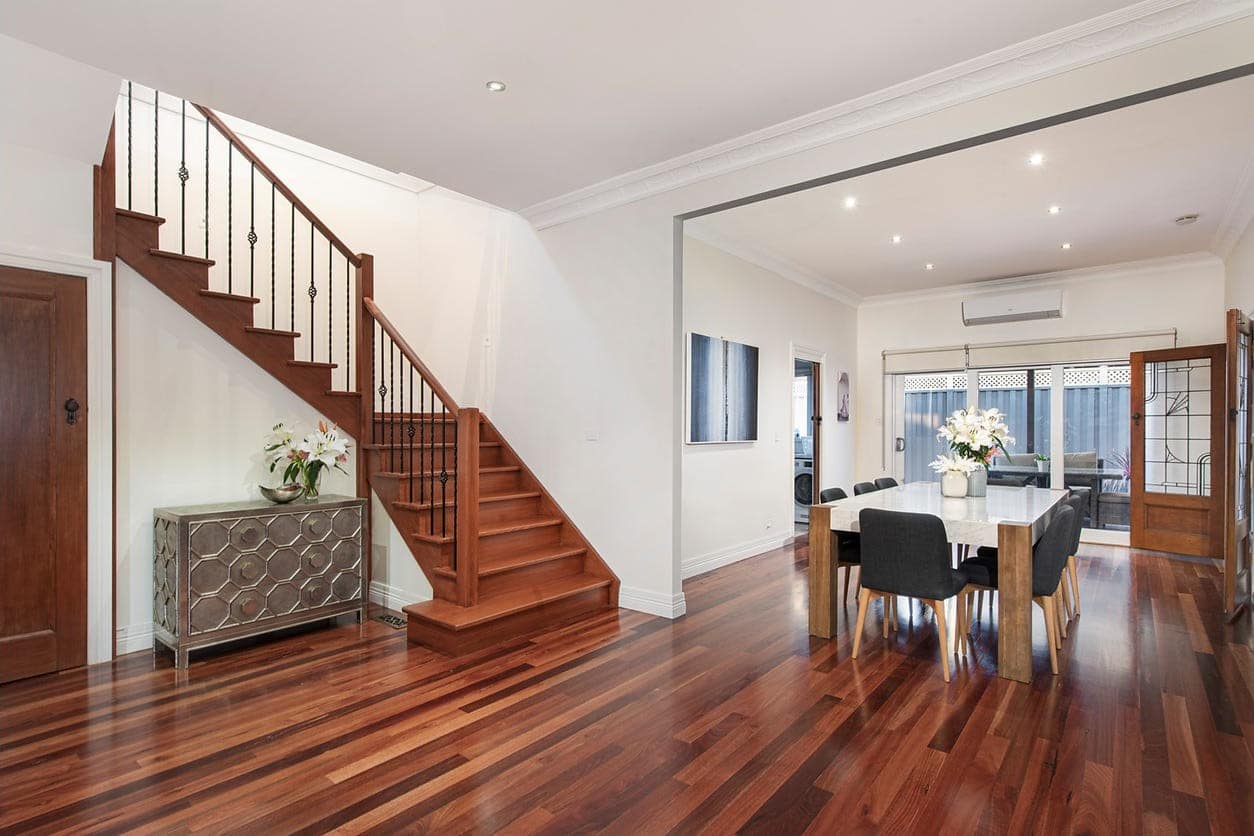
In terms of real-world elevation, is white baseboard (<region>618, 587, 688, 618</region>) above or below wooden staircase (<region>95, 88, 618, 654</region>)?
below

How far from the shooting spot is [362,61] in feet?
9.36

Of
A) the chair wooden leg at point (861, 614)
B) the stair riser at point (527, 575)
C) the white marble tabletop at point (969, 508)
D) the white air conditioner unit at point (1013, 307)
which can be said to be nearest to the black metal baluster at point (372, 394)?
the stair riser at point (527, 575)

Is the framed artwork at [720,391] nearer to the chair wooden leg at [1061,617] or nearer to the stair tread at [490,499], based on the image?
the stair tread at [490,499]

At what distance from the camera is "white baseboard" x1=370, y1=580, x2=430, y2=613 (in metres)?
4.29

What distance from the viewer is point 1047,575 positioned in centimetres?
328

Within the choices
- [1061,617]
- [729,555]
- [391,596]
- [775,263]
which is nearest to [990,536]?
[1061,617]

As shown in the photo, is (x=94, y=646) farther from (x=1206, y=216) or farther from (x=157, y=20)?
(x=1206, y=216)

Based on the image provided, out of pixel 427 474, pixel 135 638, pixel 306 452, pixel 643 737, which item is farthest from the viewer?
pixel 427 474

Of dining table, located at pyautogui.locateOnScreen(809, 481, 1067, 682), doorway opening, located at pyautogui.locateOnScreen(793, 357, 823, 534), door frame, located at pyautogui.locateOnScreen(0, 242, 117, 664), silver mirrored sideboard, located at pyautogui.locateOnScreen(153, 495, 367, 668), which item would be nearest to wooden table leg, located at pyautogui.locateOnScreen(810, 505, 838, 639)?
dining table, located at pyautogui.locateOnScreen(809, 481, 1067, 682)

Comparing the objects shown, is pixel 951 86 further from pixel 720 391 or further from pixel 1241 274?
pixel 1241 274

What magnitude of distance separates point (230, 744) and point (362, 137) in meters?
3.04

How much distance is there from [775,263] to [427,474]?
4.00 m

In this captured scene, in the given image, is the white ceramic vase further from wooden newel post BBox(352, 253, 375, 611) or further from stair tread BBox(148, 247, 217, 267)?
stair tread BBox(148, 247, 217, 267)

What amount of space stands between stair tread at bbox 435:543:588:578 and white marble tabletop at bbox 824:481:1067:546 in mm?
1770
